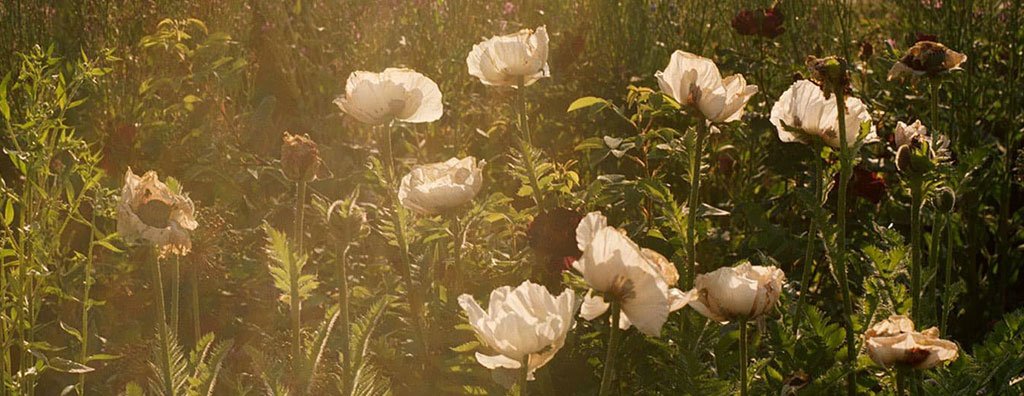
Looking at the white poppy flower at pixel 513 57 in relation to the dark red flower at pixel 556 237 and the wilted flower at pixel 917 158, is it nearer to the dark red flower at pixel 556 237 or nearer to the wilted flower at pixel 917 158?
the dark red flower at pixel 556 237

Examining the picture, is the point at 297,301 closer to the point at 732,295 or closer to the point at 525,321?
the point at 525,321

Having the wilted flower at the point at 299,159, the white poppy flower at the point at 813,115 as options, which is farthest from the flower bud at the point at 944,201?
the wilted flower at the point at 299,159

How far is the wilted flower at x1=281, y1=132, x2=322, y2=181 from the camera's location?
4.17 ft

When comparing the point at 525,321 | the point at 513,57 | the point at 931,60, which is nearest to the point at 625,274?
the point at 525,321

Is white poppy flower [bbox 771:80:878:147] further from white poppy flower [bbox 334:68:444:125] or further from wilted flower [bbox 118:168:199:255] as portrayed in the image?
wilted flower [bbox 118:168:199:255]

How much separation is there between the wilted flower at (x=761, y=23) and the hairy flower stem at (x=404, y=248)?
1.23m

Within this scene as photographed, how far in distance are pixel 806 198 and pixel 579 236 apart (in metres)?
0.50

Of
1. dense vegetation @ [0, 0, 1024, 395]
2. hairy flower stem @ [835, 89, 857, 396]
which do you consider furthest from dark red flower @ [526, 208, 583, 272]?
hairy flower stem @ [835, 89, 857, 396]

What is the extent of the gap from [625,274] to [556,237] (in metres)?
0.60

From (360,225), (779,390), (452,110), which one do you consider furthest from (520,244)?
(452,110)

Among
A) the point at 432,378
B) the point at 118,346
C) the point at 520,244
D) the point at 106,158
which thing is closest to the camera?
the point at 432,378

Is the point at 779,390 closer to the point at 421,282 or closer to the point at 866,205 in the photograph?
the point at 421,282

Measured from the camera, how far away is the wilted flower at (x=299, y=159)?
127 cm

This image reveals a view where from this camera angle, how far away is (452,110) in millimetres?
3012
